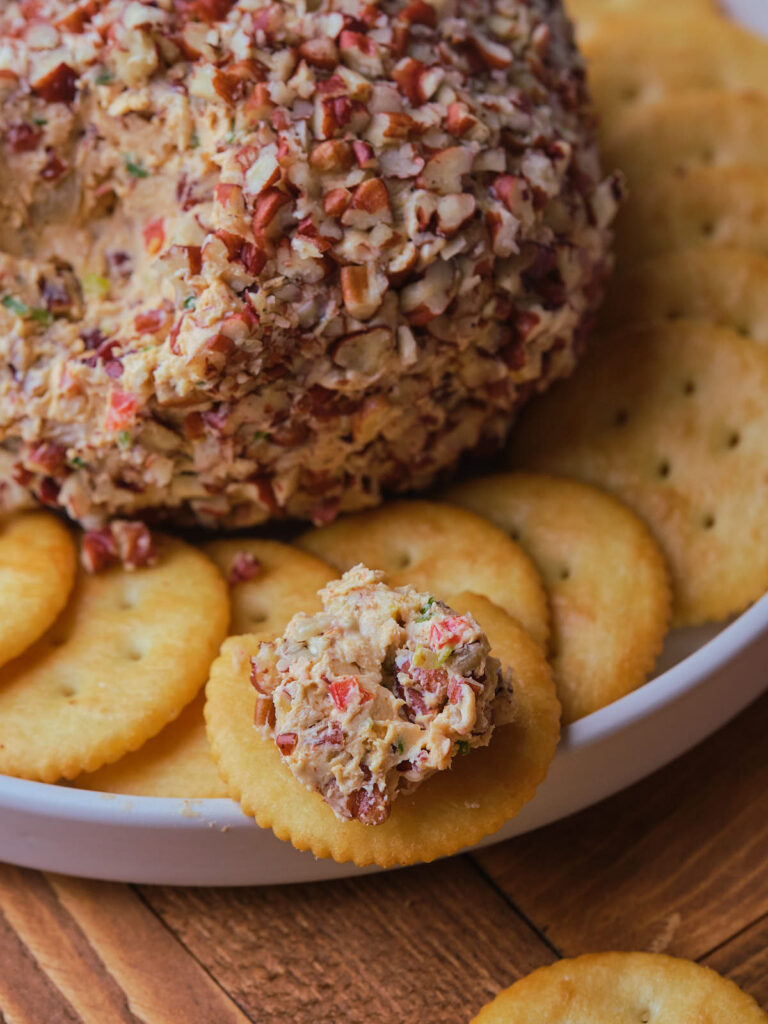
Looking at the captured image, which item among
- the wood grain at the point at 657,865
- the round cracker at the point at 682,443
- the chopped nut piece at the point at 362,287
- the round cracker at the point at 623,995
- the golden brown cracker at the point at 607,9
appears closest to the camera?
the round cracker at the point at 623,995

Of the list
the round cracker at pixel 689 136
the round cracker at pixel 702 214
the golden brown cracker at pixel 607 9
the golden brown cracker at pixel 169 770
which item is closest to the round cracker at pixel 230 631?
the golden brown cracker at pixel 169 770

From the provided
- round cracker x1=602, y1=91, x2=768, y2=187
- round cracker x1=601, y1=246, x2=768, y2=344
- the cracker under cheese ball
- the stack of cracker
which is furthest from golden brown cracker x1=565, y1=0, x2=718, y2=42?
the cracker under cheese ball

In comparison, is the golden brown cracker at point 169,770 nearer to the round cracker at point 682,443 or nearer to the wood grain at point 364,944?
the wood grain at point 364,944

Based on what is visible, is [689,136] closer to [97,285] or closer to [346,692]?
[97,285]

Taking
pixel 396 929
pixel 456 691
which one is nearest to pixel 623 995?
pixel 396 929

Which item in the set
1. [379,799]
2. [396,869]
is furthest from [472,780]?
[396,869]

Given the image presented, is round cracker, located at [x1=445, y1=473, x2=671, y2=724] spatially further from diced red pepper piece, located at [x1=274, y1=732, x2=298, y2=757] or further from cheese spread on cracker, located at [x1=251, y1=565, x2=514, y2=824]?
diced red pepper piece, located at [x1=274, y1=732, x2=298, y2=757]
